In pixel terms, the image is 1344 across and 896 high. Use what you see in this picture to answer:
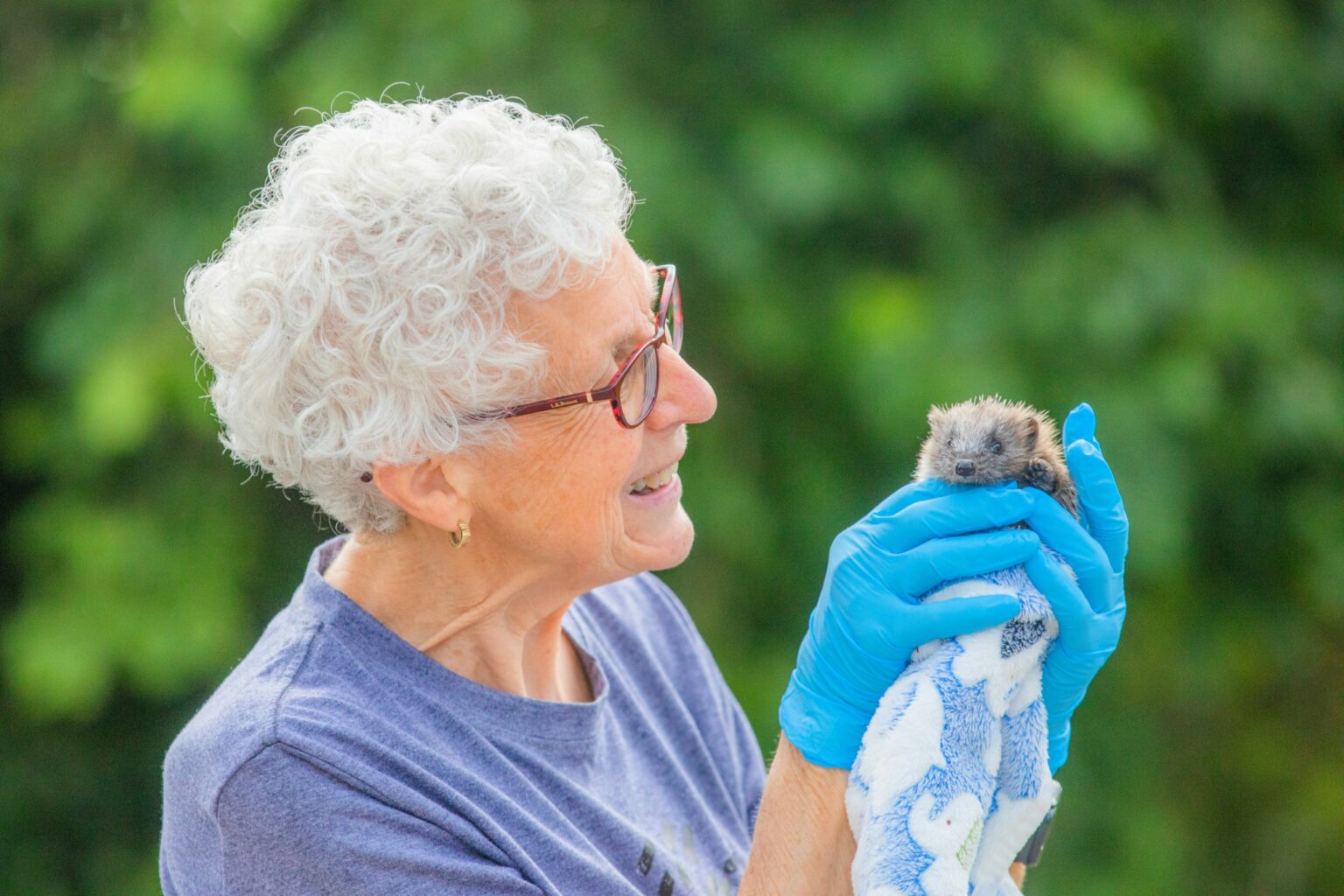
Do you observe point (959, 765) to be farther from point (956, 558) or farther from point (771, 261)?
point (771, 261)

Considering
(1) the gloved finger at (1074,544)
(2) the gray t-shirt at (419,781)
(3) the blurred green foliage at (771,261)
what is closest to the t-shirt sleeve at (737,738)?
(2) the gray t-shirt at (419,781)

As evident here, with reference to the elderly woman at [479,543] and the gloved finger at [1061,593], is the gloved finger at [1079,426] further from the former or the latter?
the gloved finger at [1061,593]

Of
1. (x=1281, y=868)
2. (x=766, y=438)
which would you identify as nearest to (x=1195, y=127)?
(x=766, y=438)

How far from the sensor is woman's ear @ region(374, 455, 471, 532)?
1452 mm

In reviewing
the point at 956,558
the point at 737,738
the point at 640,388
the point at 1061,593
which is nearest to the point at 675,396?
the point at 640,388

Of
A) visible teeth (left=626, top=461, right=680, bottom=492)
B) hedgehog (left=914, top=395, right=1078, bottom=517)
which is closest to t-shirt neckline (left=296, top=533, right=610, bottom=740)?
visible teeth (left=626, top=461, right=680, bottom=492)

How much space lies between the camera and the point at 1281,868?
397cm

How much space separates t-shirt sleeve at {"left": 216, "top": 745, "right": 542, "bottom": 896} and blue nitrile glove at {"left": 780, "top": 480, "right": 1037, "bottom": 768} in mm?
445

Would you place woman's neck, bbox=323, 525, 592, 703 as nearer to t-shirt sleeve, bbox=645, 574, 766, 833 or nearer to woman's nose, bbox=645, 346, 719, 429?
woman's nose, bbox=645, 346, 719, 429

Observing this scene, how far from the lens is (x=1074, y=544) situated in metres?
1.36

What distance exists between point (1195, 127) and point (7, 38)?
334cm

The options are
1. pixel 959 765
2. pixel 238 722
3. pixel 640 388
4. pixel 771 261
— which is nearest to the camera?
pixel 959 765

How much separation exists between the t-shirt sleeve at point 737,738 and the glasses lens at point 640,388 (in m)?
0.50

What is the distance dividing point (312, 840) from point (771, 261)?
2.18 meters
